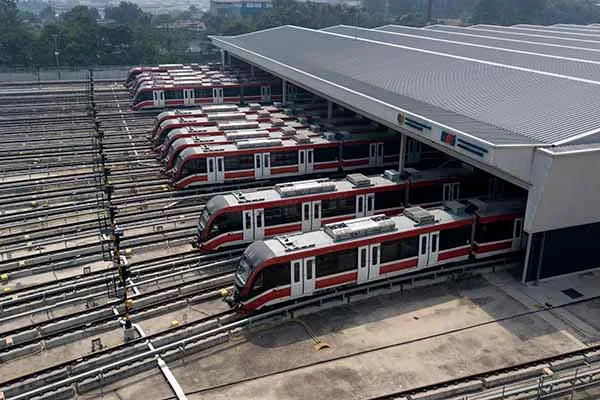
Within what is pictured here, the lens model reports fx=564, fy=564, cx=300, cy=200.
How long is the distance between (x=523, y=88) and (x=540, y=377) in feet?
64.0

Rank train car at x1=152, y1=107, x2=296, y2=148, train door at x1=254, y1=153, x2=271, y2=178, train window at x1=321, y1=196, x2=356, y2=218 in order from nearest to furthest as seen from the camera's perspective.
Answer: train window at x1=321, y1=196, x2=356, y2=218
train door at x1=254, y1=153, x2=271, y2=178
train car at x1=152, y1=107, x2=296, y2=148

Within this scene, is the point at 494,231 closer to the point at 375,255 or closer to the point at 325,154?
the point at 375,255

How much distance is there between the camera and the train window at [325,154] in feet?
122

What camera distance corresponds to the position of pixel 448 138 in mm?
27500

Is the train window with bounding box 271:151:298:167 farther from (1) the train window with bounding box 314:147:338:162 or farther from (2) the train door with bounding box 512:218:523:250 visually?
(2) the train door with bounding box 512:218:523:250

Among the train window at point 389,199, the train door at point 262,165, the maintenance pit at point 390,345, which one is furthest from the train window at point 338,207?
the train door at point 262,165

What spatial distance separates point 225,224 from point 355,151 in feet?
47.8

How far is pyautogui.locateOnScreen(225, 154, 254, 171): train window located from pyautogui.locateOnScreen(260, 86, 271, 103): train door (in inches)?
1102

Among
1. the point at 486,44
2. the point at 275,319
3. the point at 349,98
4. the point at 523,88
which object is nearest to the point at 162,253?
the point at 275,319

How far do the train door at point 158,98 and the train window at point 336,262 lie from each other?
135 feet

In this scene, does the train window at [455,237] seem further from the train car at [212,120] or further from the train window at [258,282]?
the train car at [212,120]

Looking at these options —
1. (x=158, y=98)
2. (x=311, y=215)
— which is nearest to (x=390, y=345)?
(x=311, y=215)

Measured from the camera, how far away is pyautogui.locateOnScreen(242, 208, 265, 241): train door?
2666cm

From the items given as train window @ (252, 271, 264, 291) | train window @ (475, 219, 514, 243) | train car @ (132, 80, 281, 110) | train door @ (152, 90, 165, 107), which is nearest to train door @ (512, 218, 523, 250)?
train window @ (475, 219, 514, 243)
